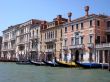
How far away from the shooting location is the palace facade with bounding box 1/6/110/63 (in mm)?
28812

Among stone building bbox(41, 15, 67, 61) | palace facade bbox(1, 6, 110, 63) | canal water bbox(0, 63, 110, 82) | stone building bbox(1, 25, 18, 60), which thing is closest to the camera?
canal water bbox(0, 63, 110, 82)

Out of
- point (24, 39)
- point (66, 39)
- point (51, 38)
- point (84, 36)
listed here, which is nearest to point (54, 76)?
point (84, 36)

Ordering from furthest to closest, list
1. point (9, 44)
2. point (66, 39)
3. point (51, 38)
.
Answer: point (9, 44), point (51, 38), point (66, 39)

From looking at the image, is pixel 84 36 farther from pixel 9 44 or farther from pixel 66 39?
pixel 9 44

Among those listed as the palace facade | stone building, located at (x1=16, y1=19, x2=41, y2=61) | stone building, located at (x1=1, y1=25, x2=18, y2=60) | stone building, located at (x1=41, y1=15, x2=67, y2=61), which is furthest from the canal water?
stone building, located at (x1=1, y1=25, x2=18, y2=60)

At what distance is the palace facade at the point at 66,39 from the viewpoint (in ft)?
94.5

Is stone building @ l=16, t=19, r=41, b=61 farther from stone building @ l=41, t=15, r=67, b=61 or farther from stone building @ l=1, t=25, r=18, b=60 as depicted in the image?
stone building @ l=41, t=15, r=67, b=61

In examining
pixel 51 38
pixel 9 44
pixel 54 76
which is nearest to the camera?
pixel 54 76

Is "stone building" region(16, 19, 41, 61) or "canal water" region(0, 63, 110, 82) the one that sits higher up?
"stone building" region(16, 19, 41, 61)

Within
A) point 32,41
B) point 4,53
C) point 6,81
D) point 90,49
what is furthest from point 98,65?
point 4,53

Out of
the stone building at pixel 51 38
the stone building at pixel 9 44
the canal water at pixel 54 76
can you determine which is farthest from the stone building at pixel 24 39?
the canal water at pixel 54 76

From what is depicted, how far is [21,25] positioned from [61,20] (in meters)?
13.1

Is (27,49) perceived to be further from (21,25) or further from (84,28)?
(84,28)

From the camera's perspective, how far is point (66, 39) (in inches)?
1320
